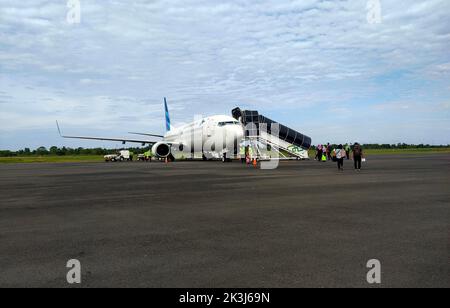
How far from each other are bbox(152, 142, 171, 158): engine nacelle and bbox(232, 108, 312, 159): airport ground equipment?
8.12 metres

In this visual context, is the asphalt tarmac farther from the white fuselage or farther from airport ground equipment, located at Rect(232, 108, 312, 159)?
airport ground equipment, located at Rect(232, 108, 312, 159)

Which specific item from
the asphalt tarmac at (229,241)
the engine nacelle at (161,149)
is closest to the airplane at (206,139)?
the engine nacelle at (161,149)

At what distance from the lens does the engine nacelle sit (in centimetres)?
4038

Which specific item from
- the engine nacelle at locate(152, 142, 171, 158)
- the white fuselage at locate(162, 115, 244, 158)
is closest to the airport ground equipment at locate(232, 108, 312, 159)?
the white fuselage at locate(162, 115, 244, 158)

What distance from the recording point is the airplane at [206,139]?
34094 millimetres

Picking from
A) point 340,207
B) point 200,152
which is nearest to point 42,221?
point 340,207

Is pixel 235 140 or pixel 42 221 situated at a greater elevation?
pixel 235 140

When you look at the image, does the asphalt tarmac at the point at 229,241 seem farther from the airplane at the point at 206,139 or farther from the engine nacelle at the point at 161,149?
the engine nacelle at the point at 161,149

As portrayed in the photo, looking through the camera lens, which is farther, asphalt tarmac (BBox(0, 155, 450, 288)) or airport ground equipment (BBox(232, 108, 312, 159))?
airport ground equipment (BBox(232, 108, 312, 159))

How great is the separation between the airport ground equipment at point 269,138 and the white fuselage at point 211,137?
215 cm

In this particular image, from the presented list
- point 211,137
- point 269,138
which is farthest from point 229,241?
point 269,138
